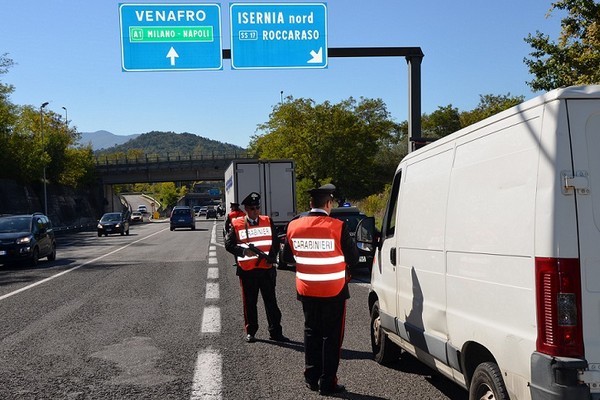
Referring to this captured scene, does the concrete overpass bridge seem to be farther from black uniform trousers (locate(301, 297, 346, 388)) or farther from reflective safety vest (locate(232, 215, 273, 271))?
black uniform trousers (locate(301, 297, 346, 388))

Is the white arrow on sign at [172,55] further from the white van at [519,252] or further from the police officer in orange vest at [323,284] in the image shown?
the white van at [519,252]

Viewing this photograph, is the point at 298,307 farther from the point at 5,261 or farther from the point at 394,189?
the point at 5,261

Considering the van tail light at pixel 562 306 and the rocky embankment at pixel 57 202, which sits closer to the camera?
the van tail light at pixel 562 306

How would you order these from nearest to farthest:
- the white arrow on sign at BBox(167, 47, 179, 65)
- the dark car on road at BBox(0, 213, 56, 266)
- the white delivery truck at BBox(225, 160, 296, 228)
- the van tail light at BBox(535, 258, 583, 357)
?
the van tail light at BBox(535, 258, 583, 357)
the white arrow on sign at BBox(167, 47, 179, 65)
the dark car on road at BBox(0, 213, 56, 266)
the white delivery truck at BBox(225, 160, 296, 228)

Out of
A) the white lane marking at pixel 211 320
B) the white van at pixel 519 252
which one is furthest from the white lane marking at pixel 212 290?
the white van at pixel 519 252

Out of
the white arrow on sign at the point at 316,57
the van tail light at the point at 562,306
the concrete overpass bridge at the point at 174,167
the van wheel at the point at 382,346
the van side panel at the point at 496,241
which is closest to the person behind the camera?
the van tail light at the point at 562,306

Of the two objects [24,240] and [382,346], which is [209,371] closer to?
[382,346]

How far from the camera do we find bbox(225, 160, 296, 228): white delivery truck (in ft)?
72.4

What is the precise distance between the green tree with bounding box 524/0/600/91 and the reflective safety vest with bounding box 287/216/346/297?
634 inches

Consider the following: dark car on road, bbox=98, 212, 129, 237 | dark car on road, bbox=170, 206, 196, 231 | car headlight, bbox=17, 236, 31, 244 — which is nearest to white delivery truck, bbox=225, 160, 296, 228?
car headlight, bbox=17, 236, 31, 244

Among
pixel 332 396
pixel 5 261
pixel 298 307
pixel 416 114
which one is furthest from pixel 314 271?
pixel 5 261

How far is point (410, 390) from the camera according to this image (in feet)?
18.5

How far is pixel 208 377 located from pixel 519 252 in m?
3.54

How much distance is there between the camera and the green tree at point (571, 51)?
774 inches
